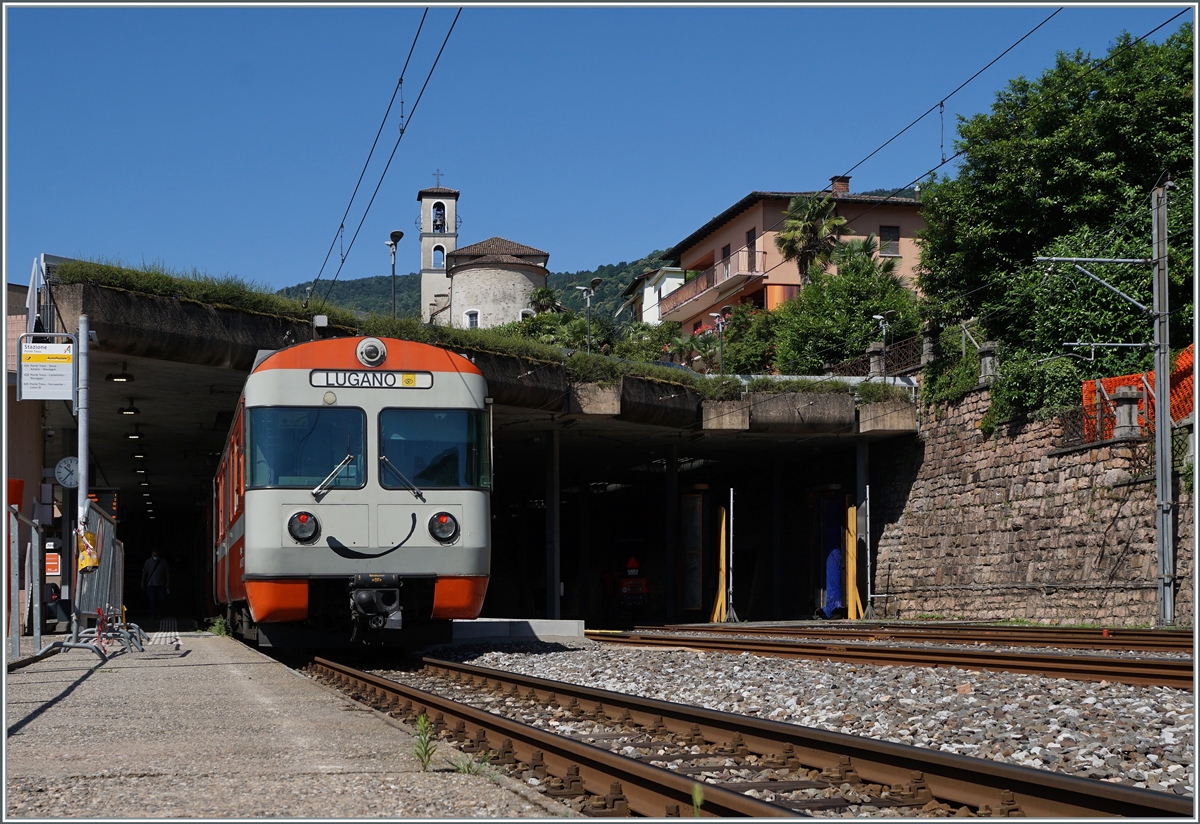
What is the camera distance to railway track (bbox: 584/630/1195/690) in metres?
10.8

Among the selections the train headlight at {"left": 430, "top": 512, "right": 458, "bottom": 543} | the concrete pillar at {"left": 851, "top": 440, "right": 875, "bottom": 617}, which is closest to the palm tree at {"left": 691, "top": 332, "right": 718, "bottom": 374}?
the concrete pillar at {"left": 851, "top": 440, "right": 875, "bottom": 617}

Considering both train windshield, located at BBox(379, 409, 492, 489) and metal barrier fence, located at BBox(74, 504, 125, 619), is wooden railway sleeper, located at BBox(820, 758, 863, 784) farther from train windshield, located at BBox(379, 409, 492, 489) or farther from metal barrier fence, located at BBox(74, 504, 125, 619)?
metal barrier fence, located at BBox(74, 504, 125, 619)

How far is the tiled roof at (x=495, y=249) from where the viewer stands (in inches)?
3962

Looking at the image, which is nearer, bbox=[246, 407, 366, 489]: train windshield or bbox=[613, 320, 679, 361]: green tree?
bbox=[246, 407, 366, 489]: train windshield

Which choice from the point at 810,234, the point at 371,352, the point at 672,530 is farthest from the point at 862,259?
the point at 371,352

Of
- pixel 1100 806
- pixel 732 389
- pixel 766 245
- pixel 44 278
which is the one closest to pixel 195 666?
pixel 44 278

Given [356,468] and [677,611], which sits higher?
[356,468]

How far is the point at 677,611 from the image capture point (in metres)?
34.3

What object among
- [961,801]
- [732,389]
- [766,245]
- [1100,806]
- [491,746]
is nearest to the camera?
[1100,806]

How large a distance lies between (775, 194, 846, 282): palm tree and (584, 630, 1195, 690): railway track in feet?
140

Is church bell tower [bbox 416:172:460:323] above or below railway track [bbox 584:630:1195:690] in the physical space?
above

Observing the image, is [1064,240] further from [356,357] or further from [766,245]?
[766,245]

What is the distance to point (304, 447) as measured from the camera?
13.9 meters

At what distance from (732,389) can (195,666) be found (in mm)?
19210
